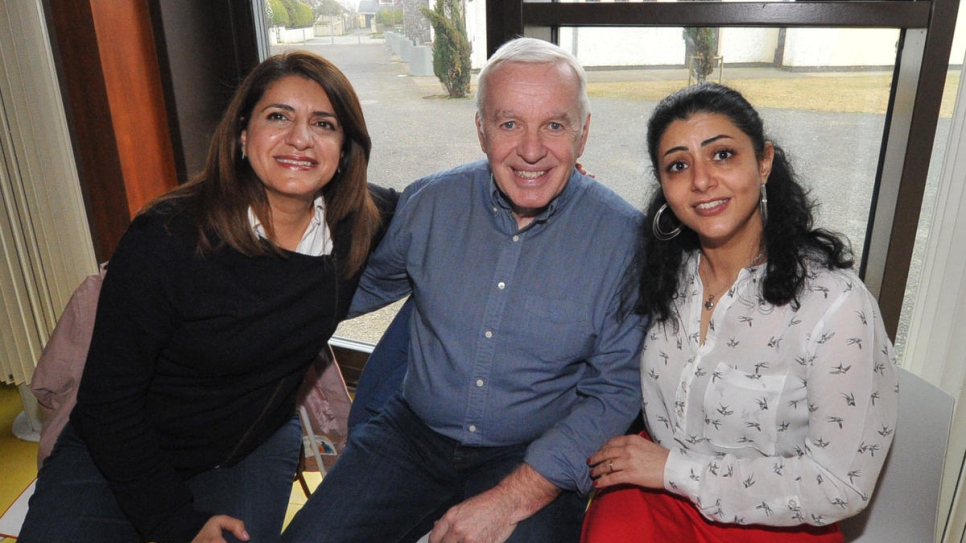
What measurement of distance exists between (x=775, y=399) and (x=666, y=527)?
0.35 metres

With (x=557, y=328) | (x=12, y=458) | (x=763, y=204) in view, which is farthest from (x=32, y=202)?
(x=763, y=204)

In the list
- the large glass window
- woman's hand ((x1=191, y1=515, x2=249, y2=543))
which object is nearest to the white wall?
the large glass window

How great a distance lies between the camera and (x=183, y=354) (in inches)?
63.7

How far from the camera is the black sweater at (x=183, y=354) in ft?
4.97

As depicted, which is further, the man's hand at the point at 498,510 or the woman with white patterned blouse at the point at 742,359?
the man's hand at the point at 498,510

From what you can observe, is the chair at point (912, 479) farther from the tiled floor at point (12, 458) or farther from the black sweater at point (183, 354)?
the tiled floor at point (12, 458)

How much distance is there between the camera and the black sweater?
151cm

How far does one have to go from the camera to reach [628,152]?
226 centimetres

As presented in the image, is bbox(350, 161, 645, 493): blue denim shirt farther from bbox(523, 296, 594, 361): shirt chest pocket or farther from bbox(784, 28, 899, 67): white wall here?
bbox(784, 28, 899, 67): white wall

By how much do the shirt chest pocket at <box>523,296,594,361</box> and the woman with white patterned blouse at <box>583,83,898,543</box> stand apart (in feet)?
0.49

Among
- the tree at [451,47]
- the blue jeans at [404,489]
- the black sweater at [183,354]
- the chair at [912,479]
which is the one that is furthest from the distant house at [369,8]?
the chair at [912,479]

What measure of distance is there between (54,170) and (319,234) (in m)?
1.32

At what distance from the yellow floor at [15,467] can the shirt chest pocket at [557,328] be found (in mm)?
1251

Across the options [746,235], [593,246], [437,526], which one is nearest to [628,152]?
[593,246]
